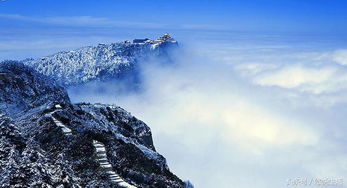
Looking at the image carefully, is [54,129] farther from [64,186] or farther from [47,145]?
[64,186]

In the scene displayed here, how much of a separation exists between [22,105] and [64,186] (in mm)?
46339

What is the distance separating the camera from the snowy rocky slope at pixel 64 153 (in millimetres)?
21203

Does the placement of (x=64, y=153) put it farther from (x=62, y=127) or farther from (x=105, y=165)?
(x=62, y=127)

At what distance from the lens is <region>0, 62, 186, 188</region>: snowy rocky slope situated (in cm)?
2120

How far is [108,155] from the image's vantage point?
121 feet

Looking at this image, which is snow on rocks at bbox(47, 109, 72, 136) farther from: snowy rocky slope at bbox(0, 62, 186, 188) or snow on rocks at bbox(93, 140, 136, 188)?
Result: snow on rocks at bbox(93, 140, 136, 188)

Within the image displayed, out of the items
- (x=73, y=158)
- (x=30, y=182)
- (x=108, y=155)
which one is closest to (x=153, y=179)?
(x=108, y=155)

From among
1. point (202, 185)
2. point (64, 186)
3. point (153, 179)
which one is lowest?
point (202, 185)

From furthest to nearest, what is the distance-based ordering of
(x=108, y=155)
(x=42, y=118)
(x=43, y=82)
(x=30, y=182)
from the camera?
(x=43, y=82) < (x=42, y=118) < (x=108, y=155) < (x=30, y=182)

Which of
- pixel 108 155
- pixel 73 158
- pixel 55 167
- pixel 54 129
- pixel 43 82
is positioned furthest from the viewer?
pixel 43 82

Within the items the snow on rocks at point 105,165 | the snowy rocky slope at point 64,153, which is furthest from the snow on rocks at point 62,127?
the snow on rocks at point 105,165

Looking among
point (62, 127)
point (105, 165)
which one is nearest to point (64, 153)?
point (105, 165)

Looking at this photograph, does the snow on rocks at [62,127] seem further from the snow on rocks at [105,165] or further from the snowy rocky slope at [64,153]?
the snow on rocks at [105,165]

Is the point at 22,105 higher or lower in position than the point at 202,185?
higher
